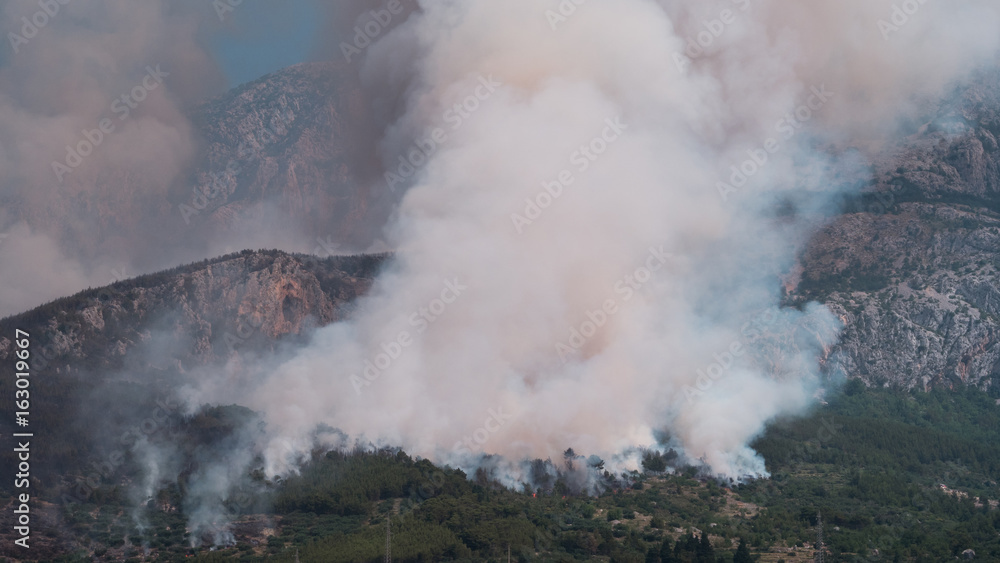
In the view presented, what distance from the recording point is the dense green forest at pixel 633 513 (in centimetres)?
8506

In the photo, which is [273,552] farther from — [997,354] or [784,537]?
[997,354]

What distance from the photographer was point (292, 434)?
335ft

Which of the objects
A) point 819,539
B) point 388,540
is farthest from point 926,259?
point 388,540

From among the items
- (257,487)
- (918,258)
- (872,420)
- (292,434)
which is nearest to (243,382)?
(292,434)

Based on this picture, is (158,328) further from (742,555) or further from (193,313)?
(742,555)

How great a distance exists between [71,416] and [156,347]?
22333 millimetres

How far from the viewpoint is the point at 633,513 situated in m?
95.4

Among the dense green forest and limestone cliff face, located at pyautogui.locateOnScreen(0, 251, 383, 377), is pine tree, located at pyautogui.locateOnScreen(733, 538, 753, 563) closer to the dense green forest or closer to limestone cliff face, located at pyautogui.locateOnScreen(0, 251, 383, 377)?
the dense green forest

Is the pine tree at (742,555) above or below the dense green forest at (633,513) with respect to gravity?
below

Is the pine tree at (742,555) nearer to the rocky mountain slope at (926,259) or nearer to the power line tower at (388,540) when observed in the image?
the power line tower at (388,540)

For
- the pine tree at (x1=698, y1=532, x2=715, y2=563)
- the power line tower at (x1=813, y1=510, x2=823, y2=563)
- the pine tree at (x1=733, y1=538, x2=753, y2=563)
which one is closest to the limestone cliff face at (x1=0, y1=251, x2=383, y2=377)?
the pine tree at (x1=698, y1=532, x2=715, y2=563)

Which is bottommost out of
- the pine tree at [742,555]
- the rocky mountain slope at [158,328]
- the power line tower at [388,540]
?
the pine tree at [742,555]

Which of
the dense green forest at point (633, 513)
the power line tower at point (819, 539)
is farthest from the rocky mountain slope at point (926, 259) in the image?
the power line tower at point (819, 539)

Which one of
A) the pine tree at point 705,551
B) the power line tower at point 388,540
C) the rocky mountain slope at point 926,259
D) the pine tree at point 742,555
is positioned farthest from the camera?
the rocky mountain slope at point 926,259
